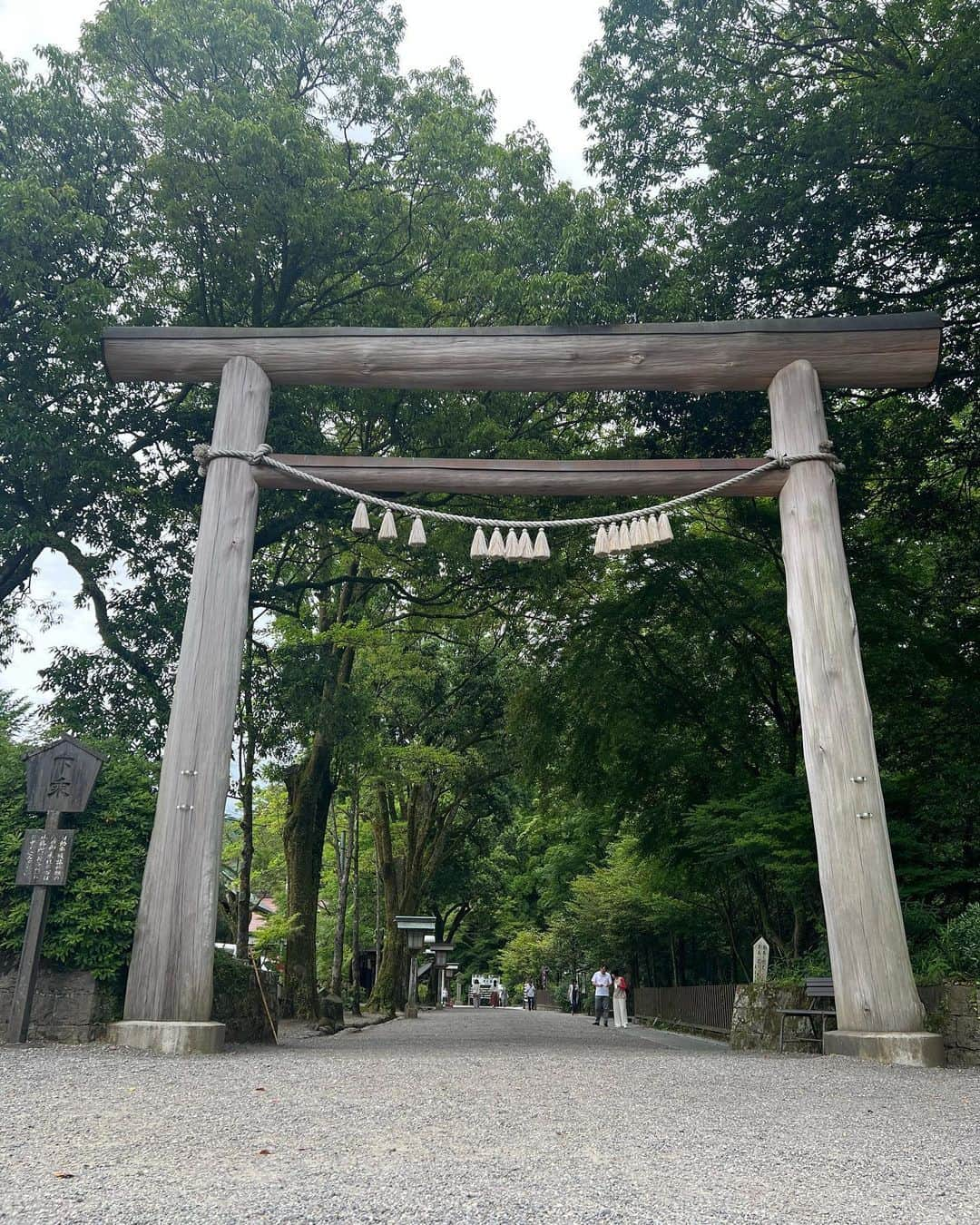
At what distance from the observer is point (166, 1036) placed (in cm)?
609

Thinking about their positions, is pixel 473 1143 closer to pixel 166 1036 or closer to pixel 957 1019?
pixel 166 1036

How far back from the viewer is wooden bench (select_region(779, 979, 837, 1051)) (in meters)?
7.95

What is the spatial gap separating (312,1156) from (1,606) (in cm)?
1004

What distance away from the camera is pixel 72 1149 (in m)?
3.17

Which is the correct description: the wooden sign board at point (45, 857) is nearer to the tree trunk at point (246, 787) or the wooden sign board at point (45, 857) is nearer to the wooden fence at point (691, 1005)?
the tree trunk at point (246, 787)

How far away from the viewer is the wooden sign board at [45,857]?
6.43 meters

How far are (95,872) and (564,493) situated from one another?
4.79 meters

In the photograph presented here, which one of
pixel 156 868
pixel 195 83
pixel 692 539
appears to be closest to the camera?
pixel 156 868

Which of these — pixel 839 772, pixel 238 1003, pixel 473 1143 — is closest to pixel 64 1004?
pixel 238 1003

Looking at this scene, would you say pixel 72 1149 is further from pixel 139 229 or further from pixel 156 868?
pixel 139 229

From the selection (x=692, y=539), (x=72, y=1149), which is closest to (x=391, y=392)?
(x=692, y=539)

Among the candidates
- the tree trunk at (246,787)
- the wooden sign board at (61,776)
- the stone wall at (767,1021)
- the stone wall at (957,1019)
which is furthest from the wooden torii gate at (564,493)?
the tree trunk at (246,787)

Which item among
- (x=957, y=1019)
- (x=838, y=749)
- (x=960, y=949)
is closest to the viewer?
(x=957, y=1019)

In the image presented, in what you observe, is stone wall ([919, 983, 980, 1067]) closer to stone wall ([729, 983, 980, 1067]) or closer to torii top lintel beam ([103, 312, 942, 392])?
stone wall ([729, 983, 980, 1067])
